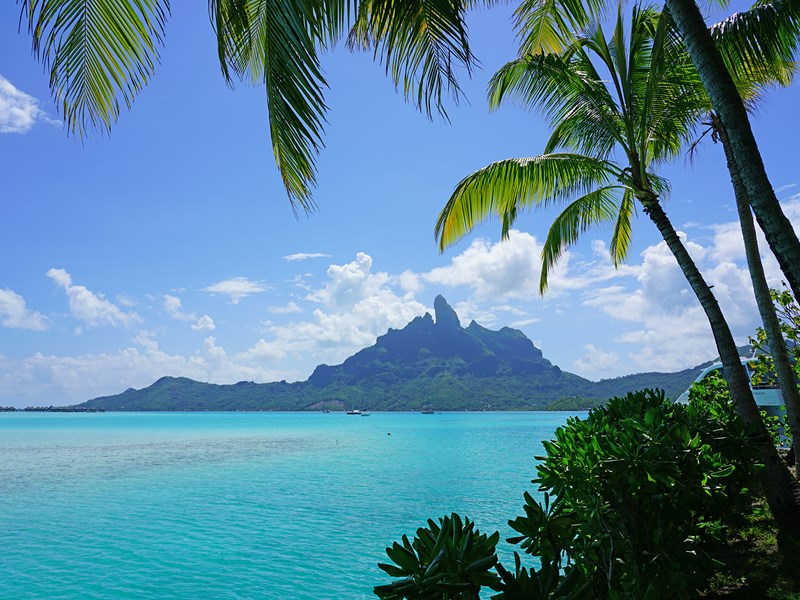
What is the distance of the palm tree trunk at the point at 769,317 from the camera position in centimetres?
558

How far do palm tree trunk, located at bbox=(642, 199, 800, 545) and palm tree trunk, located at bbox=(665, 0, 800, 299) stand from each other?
7.92 ft

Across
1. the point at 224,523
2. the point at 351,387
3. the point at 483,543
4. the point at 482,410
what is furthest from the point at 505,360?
the point at 483,543

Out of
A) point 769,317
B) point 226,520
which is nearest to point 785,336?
point 769,317

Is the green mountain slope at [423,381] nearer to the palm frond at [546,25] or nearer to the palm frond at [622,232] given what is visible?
the palm frond at [622,232]

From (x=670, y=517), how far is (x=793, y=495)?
297 cm

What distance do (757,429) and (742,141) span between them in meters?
3.14

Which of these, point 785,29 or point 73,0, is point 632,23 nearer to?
point 785,29

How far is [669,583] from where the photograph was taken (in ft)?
8.92

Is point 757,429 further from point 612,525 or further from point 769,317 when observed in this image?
point 612,525

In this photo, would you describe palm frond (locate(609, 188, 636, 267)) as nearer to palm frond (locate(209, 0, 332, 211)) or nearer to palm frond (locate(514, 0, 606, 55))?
palm frond (locate(514, 0, 606, 55))

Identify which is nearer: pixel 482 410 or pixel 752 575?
pixel 752 575

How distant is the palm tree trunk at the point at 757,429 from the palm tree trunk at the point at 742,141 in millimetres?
2414

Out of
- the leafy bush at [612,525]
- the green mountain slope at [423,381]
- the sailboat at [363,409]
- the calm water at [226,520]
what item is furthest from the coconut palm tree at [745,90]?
the sailboat at [363,409]

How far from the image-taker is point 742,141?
3273 millimetres
